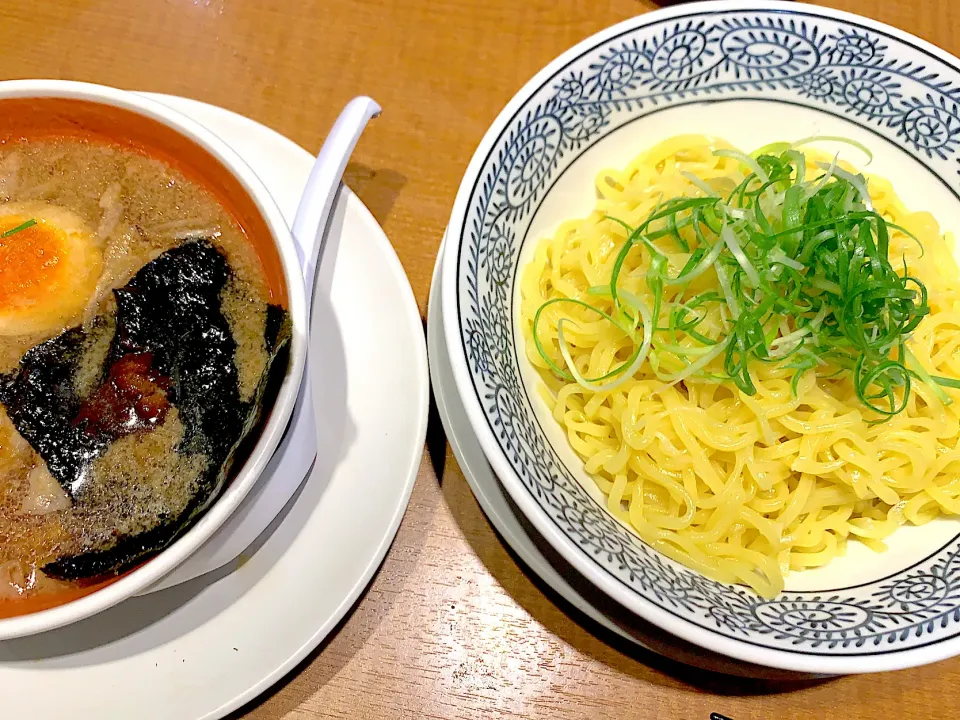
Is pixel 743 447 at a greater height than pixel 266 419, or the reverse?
pixel 743 447

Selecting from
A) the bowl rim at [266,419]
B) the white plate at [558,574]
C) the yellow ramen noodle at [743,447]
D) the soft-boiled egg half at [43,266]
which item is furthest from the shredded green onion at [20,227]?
the yellow ramen noodle at [743,447]

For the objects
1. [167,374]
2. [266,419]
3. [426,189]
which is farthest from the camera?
[426,189]

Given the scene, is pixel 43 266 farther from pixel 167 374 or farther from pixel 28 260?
pixel 167 374

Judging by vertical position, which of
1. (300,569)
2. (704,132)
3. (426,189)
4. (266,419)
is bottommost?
(300,569)

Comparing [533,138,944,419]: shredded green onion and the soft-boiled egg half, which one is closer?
the soft-boiled egg half

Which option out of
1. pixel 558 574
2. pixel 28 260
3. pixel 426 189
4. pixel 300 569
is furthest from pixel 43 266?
pixel 558 574

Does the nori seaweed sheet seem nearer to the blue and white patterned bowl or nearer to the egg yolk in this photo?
the egg yolk

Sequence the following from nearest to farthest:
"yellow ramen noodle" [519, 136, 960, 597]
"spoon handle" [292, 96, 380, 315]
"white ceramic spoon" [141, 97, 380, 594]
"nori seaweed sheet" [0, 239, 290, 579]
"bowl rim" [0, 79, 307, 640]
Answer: "bowl rim" [0, 79, 307, 640]
"nori seaweed sheet" [0, 239, 290, 579]
"white ceramic spoon" [141, 97, 380, 594]
"spoon handle" [292, 96, 380, 315]
"yellow ramen noodle" [519, 136, 960, 597]

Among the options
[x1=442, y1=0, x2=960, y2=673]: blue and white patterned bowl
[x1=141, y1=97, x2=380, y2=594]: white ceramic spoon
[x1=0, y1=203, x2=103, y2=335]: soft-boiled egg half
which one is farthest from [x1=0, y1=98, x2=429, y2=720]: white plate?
[x1=0, y1=203, x2=103, y2=335]: soft-boiled egg half

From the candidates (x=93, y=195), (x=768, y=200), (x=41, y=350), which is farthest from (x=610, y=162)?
(x=41, y=350)
